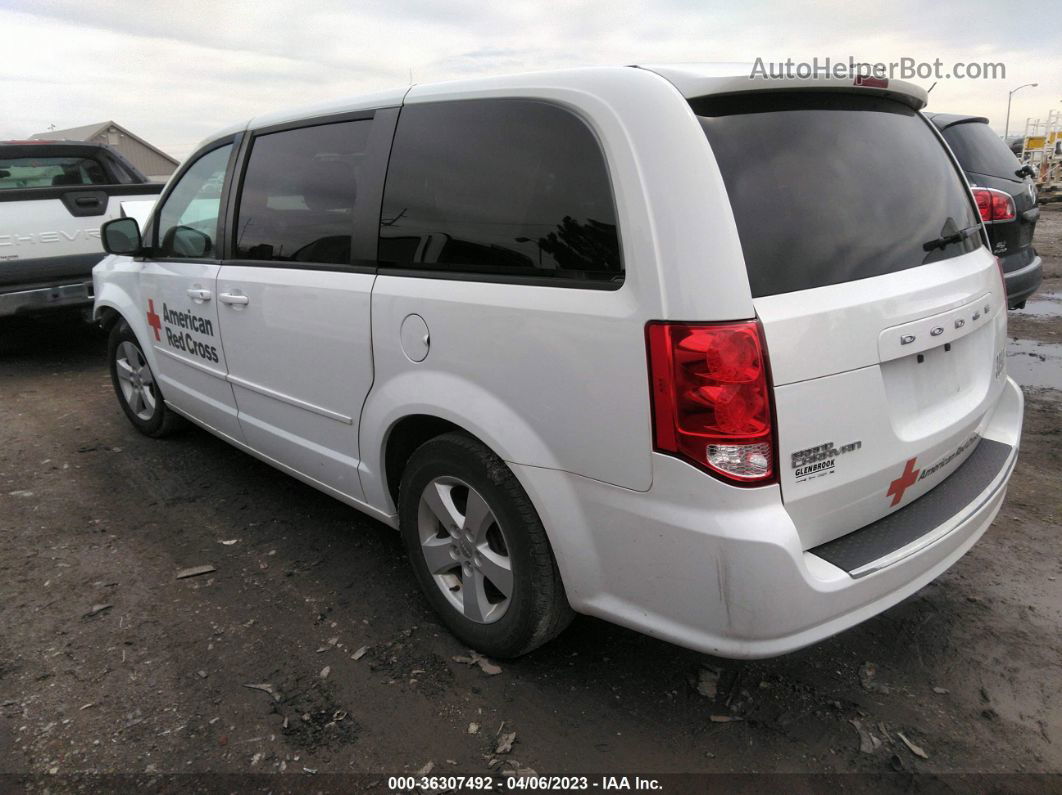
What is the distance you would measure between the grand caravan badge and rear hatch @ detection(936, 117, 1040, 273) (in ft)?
14.9

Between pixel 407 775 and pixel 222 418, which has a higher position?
pixel 222 418

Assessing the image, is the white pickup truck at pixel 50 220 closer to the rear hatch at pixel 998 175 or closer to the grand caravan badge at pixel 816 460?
the grand caravan badge at pixel 816 460

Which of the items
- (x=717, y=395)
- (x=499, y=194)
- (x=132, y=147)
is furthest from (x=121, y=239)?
(x=132, y=147)

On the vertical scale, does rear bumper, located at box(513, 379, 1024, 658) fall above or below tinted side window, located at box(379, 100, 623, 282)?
below

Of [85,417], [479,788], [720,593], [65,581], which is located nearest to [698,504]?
[720,593]

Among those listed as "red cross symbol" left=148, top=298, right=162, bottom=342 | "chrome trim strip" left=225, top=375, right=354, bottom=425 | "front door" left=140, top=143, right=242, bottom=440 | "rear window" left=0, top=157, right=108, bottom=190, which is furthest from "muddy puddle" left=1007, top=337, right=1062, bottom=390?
"rear window" left=0, top=157, right=108, bottom=190

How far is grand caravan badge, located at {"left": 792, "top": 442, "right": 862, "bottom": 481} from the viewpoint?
1870mm

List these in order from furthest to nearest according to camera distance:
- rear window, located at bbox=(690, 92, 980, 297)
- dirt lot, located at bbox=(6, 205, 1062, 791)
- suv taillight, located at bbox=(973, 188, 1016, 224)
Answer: suv taillight, located at bbox=(973, 188, 1016, 224), dirt lot, located at bbox=(6, 205, 1062, 791), rear window, located at bbox=(690, 92, 980, 297)

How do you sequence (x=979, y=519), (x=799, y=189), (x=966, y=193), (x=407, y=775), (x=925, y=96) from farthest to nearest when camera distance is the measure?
(x=966, y=193) → (x=925, y=96) → (x=979, y=519) → (x=407, y=775) → (x=799, y=189)

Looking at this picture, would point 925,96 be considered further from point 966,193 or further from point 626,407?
point 626,407

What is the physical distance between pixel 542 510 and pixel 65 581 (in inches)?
89.1

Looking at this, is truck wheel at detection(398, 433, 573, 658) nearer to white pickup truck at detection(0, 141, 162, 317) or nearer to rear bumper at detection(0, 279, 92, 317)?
white pickup truck at detection(0, 141, 162, 317)

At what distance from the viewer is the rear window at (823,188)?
1.92m

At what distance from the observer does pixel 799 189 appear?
202 cm
